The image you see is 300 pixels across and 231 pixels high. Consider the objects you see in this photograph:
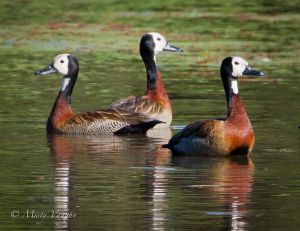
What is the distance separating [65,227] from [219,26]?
1986 centimetres

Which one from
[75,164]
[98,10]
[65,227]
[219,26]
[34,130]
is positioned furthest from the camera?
[98,10]

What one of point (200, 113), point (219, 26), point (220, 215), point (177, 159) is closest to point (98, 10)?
point (219, 26)

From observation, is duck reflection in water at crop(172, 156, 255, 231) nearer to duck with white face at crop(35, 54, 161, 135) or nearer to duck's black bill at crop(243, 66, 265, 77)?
duck's black bill at crop(243, 66, 265, 77)

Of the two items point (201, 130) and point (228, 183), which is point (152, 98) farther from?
point (228, 183)

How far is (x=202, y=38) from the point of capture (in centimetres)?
2872

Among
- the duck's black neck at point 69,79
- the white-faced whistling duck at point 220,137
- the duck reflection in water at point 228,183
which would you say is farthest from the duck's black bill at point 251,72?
the duck's black neck at point 69,79

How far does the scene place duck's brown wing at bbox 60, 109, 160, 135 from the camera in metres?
17.9

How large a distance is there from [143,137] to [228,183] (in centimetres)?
428

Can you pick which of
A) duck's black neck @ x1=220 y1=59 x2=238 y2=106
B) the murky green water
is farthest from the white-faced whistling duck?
duck's black neck @ x1=220 y1=59 x2=238 y2=106

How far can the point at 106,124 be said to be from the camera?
17.9 m

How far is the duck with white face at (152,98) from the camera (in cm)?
1852

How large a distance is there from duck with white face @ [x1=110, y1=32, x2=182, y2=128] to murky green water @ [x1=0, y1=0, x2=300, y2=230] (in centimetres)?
34

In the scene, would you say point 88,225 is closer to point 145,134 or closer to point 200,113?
point 145,134

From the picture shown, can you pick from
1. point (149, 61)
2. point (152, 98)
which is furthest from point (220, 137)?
point (149, 61)
